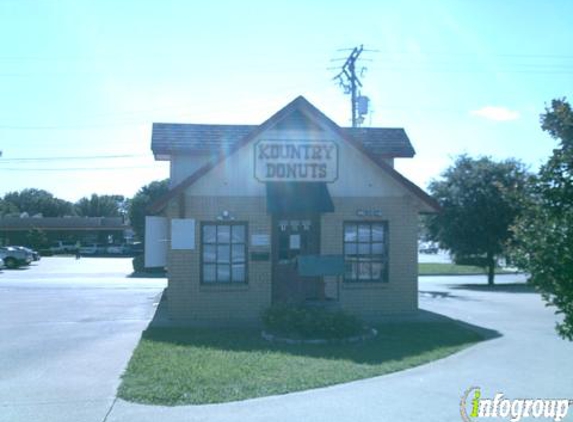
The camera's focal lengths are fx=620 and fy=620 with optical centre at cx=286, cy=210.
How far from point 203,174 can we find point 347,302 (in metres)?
4.63

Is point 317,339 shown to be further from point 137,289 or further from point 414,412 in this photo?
point 137,289

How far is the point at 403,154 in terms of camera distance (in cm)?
1731

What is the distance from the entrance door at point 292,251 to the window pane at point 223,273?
1095 mm

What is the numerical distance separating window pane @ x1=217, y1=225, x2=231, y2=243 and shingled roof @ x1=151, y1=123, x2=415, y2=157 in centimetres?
210

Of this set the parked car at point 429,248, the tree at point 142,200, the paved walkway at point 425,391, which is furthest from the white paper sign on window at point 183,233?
the tree at point 142,200

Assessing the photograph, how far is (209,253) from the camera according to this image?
14.8 meters

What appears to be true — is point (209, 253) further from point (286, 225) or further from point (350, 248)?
point (350, 248)

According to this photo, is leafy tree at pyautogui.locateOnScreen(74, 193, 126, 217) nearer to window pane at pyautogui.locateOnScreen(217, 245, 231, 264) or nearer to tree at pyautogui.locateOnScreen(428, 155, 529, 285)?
tree at pyautogui.locateOnScreen(428, 155, 529, 285)

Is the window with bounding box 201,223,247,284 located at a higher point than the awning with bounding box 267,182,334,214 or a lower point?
lower

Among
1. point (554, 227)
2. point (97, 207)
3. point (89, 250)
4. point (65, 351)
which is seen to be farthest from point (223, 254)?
point (97, 207)

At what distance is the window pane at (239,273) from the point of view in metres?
14.9

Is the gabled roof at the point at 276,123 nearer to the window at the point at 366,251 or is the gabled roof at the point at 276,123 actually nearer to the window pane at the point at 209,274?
the window at the point at 366,251

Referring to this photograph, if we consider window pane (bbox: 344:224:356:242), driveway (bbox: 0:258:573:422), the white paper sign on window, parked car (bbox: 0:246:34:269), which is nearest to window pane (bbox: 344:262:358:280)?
window pane (bbox: 344:224:356:242)

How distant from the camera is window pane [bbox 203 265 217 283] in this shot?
14.8 metres
